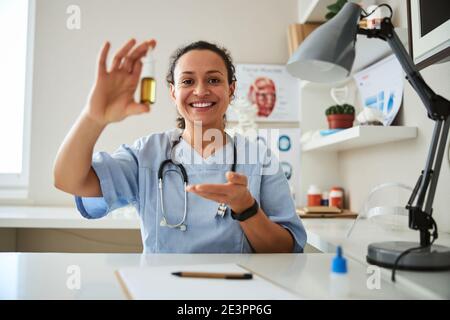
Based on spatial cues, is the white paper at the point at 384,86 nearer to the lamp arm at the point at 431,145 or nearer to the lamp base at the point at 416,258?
the lamp arm at the point at 431,145

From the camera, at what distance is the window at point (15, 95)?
2297mm

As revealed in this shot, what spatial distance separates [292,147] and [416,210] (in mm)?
1549

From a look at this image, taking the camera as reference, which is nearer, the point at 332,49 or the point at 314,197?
the point at 332,49

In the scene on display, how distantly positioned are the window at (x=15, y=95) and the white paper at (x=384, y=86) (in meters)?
1.79

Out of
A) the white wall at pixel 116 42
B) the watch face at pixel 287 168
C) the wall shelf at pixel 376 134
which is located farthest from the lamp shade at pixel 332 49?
the white wall at pixel 116 42

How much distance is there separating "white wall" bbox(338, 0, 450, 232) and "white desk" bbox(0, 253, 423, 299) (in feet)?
2.08

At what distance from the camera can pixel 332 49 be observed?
2.43 feet

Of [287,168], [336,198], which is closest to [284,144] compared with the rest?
[287,168]

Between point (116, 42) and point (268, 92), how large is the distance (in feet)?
2.98

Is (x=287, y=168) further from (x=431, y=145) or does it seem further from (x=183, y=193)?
(x=431, y=145)

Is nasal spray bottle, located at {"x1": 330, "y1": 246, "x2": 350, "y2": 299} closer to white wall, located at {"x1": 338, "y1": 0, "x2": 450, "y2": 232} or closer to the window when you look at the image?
white wall, located at {"x1": 338, "y1": 0, "x2": 450, "y2": 232}

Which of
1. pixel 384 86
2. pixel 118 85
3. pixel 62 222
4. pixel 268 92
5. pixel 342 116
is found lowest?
pixel 62 222

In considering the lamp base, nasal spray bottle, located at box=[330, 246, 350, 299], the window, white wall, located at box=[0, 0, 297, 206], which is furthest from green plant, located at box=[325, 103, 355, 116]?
the window

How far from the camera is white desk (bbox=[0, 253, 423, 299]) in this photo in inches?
23.6
